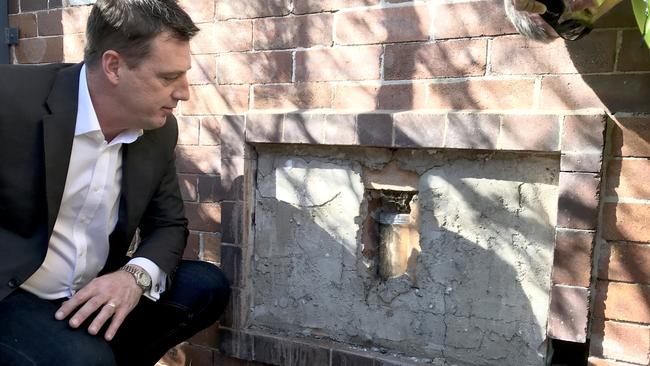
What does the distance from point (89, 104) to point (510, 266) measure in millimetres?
1700

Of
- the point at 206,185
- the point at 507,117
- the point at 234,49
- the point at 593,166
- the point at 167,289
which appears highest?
the point at 234,49

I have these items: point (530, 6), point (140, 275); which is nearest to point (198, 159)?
point (140, 275)

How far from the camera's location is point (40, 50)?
141 inches

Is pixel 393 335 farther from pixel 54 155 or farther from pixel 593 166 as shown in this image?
pixel 54 155

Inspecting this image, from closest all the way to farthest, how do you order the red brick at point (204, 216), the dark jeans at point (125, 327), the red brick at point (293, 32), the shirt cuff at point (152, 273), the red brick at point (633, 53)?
the dark jeans at point (125, 327) → the red brick at point (633, 53) → the shirt cuff at point (152, 273) → the red brick at point (293, 32) → the red brick at point (204, 216)

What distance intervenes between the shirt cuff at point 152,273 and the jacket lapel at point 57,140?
38 cm

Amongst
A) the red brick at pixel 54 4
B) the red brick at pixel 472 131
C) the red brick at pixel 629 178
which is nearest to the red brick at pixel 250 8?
the red brick at pixel 472 131

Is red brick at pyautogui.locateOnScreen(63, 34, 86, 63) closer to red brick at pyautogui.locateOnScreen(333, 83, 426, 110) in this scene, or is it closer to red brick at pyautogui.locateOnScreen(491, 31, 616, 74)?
red brick at pyautogui.locateOnScreen(333, 83, 426, 110)

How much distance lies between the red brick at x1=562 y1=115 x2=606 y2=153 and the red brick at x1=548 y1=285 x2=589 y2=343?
0.50 metres

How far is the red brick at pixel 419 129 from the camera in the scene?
2.50 metres

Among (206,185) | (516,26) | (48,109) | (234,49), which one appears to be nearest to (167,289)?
(206,185)

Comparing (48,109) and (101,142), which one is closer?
(48,109)

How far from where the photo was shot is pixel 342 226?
111 inches

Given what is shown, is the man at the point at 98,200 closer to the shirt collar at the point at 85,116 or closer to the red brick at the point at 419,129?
the shirt collar at the point at 85,116
